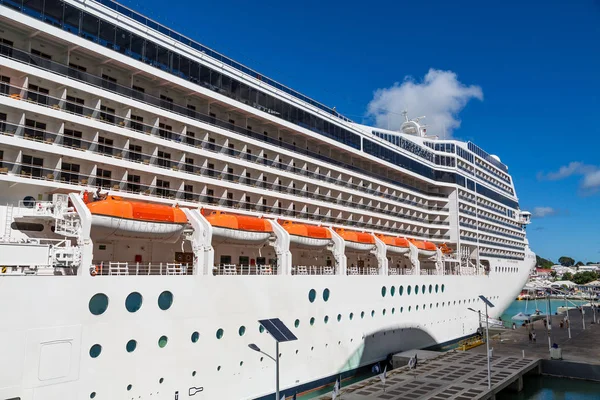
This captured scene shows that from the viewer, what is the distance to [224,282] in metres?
17.4

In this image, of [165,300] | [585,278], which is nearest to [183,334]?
[165,300]

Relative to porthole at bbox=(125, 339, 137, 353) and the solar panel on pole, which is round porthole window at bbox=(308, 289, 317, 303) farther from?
porthole at bbox=(125, 339, 137, 353)

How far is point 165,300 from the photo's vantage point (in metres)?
15.5

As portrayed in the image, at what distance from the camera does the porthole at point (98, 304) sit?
13602 mm

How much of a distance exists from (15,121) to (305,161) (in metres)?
15.1

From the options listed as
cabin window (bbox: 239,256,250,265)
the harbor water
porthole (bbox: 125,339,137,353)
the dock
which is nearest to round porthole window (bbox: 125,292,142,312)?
porthole (bbox: 125,339,137,353)

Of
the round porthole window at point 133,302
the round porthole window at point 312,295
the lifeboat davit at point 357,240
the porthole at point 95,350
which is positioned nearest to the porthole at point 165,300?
the round porthole window at point 133,302

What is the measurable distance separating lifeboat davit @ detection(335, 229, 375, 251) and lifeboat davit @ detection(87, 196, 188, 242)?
10.8m

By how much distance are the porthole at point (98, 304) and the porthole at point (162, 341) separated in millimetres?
2253

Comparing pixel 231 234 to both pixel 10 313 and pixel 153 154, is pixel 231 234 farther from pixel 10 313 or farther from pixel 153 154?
pixel 10 313

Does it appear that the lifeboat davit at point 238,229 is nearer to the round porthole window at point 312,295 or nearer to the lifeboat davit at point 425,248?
the round porthole window at point 312,295

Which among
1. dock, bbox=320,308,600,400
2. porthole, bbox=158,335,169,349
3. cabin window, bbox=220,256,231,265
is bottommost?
dock, bbox=320,308,600,400

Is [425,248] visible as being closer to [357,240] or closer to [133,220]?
[357,240]

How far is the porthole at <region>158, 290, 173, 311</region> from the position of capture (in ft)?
50.2
